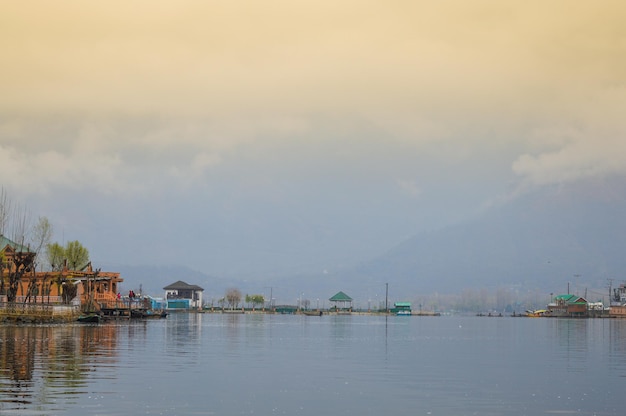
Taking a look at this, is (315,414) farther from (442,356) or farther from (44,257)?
(44,257)

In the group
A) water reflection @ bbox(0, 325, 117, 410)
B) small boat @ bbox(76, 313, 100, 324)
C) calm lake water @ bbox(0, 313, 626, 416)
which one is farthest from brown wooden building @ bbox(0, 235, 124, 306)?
calm lake water @ bbox(0, 313, 626, 416)

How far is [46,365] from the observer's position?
53.6 meters

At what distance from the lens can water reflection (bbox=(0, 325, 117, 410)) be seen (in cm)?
4062

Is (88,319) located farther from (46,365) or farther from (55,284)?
(46,365)

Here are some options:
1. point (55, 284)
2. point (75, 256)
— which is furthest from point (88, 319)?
point (75, 256)

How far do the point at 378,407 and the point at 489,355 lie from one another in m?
40.6

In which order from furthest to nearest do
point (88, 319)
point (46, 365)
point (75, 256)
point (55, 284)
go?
point (75, 256) → point (55, 284) → point (88, 319) → point (46, 365)

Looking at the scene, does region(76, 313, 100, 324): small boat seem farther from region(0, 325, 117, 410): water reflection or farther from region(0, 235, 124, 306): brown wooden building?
region(0, 325, 117, 410): water reflection

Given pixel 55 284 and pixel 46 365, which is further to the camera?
pixel 55 284

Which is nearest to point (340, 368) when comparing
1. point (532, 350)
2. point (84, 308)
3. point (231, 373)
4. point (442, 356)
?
point (231, 373)

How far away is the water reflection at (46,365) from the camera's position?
40.6 m

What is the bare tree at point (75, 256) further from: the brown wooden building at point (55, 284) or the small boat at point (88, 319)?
the small boat at point (88, 319)

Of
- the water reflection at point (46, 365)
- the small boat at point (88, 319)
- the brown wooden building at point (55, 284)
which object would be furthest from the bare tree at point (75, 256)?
the water reflection at point (46, 365)

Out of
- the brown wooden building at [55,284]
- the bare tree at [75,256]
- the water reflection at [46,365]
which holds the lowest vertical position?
the water reflection at [46,365]
